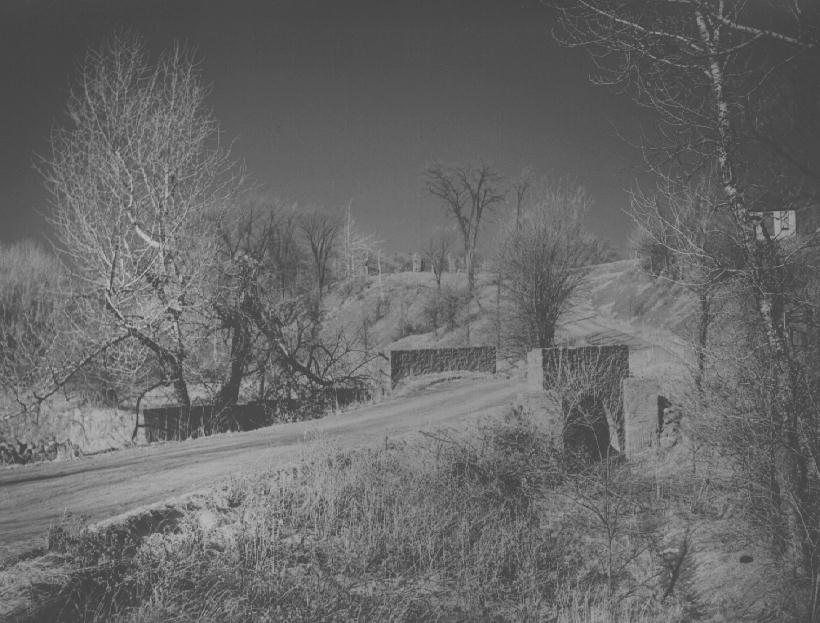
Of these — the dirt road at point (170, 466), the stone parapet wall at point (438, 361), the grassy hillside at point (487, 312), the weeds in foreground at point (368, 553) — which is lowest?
the weeds in foreground at point (368, 553)

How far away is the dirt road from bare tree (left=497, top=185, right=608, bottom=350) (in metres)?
9.08

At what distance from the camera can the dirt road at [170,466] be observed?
547 cm

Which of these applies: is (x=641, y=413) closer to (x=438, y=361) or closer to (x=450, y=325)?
(x=438, y=361)

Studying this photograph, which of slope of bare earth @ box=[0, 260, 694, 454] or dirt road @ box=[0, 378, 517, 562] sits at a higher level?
slope of bare earth @ box=[0, 260, 694, 454]

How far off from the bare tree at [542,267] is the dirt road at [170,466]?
9076mm

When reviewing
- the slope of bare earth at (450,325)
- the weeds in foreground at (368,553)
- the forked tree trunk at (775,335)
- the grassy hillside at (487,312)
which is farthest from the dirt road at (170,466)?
the grassy hillside at (487,312)

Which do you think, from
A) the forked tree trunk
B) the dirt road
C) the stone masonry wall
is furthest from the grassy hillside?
the forked tree trunk

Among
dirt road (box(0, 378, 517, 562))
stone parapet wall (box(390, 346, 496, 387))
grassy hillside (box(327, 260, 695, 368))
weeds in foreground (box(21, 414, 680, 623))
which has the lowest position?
weeds in foreground (box(21, 414, 680, 623))

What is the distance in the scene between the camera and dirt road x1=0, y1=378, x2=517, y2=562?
5.47m

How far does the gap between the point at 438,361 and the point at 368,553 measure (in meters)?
9.87

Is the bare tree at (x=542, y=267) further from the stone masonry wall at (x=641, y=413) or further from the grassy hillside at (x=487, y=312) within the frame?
the stone masonry wall at (x=641, y=413)

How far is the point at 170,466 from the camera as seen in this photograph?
7.33 metres

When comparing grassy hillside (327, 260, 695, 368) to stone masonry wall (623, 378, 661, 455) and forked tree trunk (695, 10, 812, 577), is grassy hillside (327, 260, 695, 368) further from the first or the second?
forked tree trunk (695, 10, 812, 577)

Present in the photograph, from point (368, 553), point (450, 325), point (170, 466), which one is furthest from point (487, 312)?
point (368, 553)
